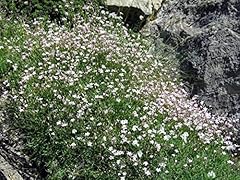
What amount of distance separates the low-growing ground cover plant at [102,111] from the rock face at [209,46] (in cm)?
25

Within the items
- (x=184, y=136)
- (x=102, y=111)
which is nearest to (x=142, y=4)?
(x=102, y=111)

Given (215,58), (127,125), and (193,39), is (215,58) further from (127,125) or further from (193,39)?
(127,125)

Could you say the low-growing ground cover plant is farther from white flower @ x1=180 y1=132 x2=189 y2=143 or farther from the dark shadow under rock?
the dark shadow under rock

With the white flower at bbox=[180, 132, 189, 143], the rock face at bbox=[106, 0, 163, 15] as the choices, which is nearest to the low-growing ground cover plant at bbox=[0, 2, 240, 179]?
the white flower at bbox=[180, 132, 189, 143]

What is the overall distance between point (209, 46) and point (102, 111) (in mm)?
2353

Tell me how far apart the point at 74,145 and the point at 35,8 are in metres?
3.19

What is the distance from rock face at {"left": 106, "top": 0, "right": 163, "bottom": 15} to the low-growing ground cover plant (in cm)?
94

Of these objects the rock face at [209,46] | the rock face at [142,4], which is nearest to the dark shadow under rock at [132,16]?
the rock face at [142,4]

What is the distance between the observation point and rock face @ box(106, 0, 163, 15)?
8758mm

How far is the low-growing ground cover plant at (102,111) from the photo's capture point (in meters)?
5.61

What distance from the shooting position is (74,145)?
5.64 metres

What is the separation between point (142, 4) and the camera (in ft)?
29.4

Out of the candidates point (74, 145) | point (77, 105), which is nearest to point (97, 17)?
point (77, 105)

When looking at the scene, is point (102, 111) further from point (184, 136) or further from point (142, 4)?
point (142, 4)
